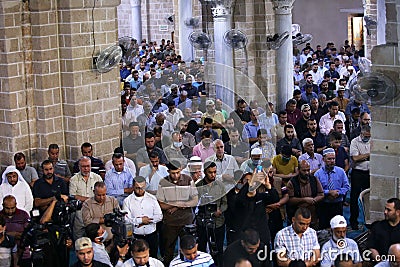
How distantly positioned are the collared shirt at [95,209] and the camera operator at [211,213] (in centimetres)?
98

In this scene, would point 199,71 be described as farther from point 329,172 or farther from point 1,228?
point 1,228

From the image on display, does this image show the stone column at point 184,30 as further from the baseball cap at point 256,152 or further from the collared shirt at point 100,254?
the collared shirt at point 100,254

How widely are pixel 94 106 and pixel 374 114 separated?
432 centimetres

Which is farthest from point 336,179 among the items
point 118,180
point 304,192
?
point 118,180

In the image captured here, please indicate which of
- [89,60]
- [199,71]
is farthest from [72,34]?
[199,71]

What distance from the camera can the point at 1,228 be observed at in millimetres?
8797

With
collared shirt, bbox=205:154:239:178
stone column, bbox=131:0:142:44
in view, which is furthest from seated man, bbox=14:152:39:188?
stone column, bbox=131:0:142:44

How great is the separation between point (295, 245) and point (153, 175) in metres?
2.62

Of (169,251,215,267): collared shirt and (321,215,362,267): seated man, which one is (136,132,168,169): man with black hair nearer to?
(169,251,215,267): collared shirt

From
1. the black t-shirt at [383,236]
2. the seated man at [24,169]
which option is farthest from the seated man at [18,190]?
the black t-shirt at [383,236]

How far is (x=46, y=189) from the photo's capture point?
1038 cm

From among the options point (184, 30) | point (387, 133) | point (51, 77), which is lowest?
point (387, 133)

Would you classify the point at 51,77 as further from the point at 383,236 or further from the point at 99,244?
the point at 383,236

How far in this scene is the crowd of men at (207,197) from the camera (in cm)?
835
